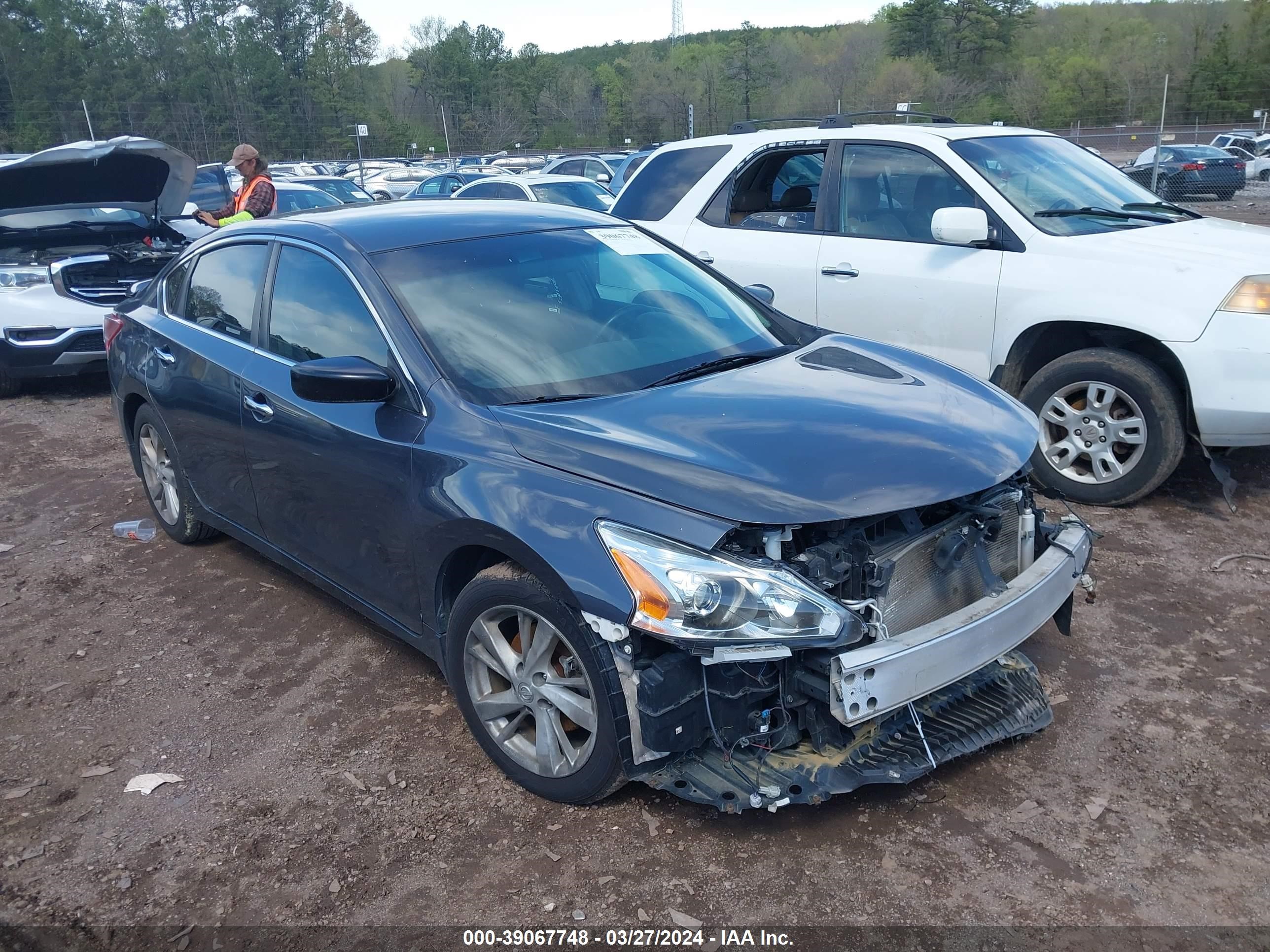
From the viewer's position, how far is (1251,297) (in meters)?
4.82

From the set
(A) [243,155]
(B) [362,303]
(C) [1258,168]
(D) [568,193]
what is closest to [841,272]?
(B) [362,303]

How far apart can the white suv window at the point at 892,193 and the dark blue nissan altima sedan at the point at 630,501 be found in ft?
6.52

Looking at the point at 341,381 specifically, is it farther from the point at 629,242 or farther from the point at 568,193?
the point at 568,193

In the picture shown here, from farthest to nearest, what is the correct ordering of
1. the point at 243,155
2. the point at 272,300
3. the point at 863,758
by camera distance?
the point at 243,155 → the point at 272,300 → the point at 863,758

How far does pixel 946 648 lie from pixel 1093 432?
3044 mm

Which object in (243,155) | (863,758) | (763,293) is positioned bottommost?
(863,758)

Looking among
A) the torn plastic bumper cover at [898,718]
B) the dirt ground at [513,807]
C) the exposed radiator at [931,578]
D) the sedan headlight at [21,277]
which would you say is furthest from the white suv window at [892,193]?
the sedan headlight at [21,277]

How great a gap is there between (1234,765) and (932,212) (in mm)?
3589

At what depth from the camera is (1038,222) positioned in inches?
214

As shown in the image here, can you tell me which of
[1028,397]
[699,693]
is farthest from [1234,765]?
[1028,397]

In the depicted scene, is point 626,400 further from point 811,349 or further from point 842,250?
point 842,250

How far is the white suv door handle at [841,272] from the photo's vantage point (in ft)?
19.6

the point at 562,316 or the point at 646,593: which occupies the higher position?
the point at 562,316

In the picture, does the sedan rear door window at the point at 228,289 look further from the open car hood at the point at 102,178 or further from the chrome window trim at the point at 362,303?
the open car hood at the point at 102,178
